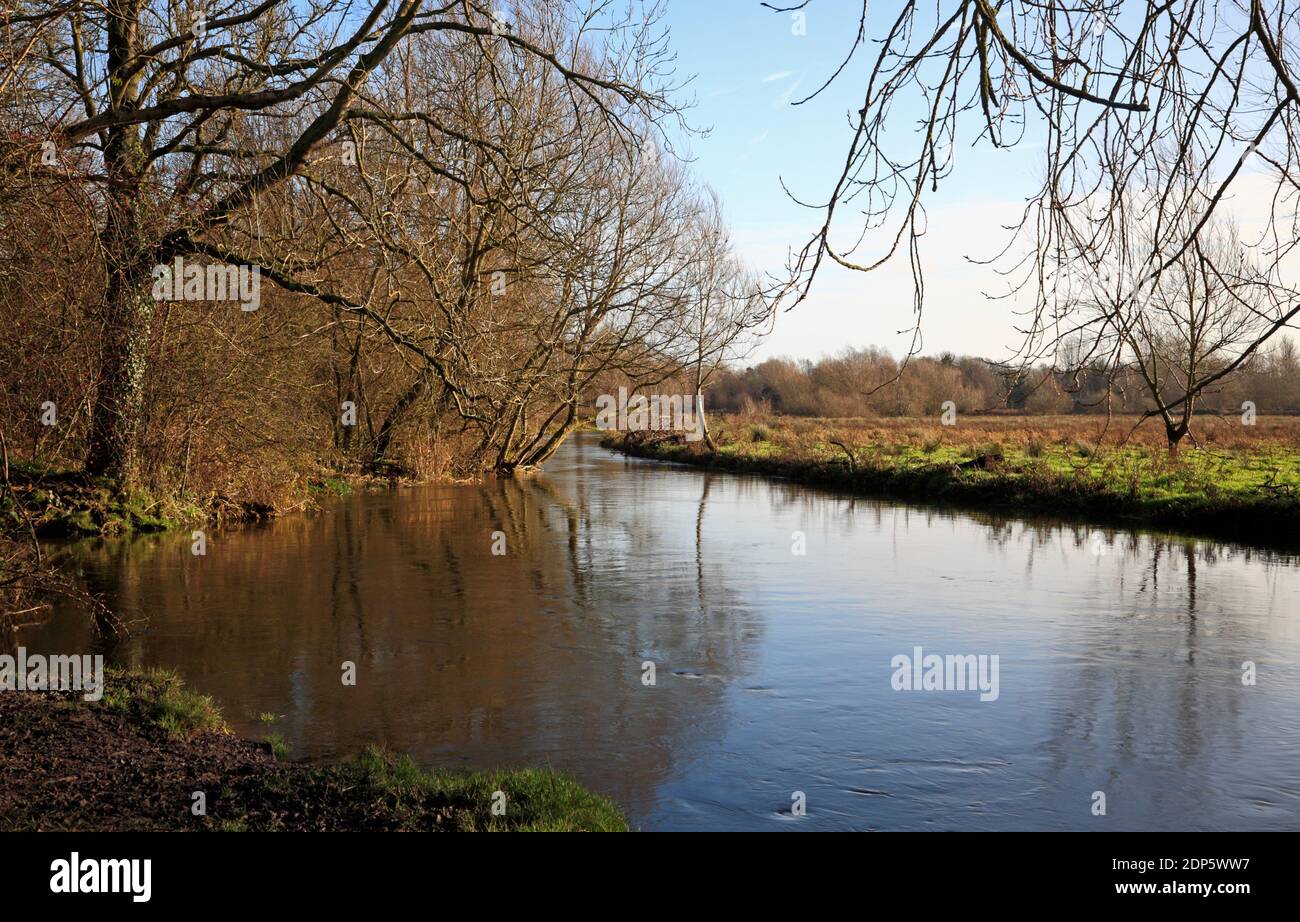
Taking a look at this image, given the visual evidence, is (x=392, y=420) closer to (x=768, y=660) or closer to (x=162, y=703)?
(x=768, y=660)

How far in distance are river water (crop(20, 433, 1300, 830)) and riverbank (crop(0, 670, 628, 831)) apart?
0.70 meters

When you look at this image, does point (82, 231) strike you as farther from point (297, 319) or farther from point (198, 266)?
point (297, 319)

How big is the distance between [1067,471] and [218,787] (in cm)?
2201

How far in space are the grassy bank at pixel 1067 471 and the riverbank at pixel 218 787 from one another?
24.9ft

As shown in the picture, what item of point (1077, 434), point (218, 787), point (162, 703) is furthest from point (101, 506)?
point (1077, 434)

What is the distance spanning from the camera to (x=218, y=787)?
18.7ft

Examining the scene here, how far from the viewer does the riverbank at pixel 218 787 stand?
5.12 meters

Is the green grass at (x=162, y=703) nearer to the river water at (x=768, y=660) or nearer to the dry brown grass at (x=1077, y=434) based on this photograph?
the river water at (x=768, y=660)

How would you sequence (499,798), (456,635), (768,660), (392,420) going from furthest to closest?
1. (392,420)
2. (456,635)
3. (768,660)
4. (499,798)

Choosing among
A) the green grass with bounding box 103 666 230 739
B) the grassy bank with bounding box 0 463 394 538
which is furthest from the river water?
the grassy bank with bounding box 0 463 394 538

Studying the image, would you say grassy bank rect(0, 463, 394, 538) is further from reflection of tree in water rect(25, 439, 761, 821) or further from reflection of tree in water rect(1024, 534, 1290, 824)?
reflection of tree in water rect(1024, 534, 1290, 824)

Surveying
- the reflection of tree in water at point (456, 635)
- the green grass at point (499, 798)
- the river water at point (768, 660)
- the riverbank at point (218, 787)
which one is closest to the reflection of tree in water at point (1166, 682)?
the river water at point (768, 660)

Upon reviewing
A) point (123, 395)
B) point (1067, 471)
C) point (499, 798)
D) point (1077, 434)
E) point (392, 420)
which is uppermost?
point (123, 395)
